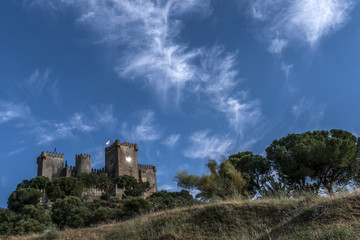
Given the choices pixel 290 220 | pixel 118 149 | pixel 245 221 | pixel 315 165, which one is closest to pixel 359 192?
pixel 290 220

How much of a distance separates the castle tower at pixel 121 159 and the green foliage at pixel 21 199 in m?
20.8

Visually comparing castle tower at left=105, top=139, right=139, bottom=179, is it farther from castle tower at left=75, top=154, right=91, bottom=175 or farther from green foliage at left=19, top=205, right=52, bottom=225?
green foliage at left=19, top=205, right=52, bottom=225

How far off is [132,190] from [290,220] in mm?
48570

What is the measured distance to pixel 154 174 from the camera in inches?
2798

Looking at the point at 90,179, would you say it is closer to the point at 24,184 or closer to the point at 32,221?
the point at 24,184

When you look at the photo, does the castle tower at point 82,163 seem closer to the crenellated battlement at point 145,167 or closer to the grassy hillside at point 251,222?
the crenellated battlement at point 145,167

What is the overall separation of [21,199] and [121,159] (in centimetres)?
2501

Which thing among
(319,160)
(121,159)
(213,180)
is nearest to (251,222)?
(213,180)

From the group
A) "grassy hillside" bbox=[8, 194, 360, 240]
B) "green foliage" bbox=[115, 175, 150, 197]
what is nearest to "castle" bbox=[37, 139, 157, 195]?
"green foliage" bbox=[115, 175, 150, 197]

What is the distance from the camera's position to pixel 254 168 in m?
30.0

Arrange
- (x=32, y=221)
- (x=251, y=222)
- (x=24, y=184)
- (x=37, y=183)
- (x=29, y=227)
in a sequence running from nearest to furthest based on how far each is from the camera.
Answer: (x=251, y=222) < (x=29, y=227) < (x=32, y=221) < (x=37, y=183) < (x=24, y=184)

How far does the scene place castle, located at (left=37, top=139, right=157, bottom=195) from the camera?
64125mm

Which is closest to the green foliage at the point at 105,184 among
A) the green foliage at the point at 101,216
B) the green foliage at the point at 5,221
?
the green foliage at the point at 5,221

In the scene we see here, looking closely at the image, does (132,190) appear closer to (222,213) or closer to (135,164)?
(135,164)
